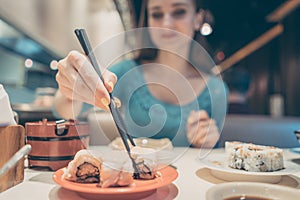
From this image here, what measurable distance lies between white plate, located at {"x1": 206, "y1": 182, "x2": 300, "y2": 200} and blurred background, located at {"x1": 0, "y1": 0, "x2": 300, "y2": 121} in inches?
30.2

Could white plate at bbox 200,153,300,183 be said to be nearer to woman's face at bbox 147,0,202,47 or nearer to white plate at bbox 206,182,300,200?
white plate at bbox 206,182,300,200

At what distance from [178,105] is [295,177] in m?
0.84

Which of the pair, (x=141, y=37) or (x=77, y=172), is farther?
(x=141, y=37)

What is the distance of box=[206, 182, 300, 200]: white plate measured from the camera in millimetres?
483

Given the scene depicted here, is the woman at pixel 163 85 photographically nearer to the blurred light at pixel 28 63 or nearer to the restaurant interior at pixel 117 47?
the restaurant interior at pixel 117 47

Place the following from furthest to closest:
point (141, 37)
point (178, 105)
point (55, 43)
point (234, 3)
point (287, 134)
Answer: point (234, 3), point (55, 43), point (287, 134), point (178, 105), point (141, 37)

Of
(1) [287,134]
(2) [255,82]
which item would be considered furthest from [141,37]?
(2) [255,82]

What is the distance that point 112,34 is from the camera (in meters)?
1.74

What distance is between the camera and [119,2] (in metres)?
2.32

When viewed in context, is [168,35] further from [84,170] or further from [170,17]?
[84,170]

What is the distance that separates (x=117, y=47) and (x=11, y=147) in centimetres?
46

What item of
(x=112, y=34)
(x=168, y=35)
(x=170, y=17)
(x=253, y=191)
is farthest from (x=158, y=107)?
(x=253, y=191)

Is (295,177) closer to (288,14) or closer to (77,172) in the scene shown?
(77,172)

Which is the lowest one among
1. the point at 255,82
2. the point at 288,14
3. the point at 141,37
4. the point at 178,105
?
the point at 178,105
